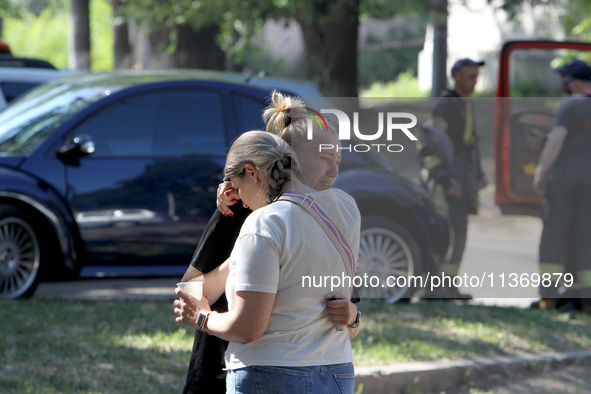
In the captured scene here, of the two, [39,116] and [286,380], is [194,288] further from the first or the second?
[39,116]

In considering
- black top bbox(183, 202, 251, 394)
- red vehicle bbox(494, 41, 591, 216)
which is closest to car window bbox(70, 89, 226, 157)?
red vehicle bbox(494, 41, 591, 216)

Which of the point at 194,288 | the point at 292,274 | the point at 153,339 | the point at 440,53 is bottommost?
the point at 153,339

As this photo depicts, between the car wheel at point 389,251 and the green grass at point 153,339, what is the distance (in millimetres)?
235

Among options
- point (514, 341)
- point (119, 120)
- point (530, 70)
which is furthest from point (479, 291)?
point (530, 70)

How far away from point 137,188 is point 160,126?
0.56 metres

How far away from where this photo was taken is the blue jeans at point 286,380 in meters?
2.54

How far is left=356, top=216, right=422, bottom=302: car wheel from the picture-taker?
662cm

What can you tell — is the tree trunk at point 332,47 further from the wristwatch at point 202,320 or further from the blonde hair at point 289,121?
the wristwatch at point 202,320

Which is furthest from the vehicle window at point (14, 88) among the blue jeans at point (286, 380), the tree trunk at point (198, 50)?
the blue jeans at point (286, 380)

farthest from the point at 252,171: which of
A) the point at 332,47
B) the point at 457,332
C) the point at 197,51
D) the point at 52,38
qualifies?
the point at 52,38

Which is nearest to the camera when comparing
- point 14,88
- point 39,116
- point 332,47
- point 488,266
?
point 488,266

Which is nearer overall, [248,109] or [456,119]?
[456,119]

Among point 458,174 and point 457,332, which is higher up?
point 458,174

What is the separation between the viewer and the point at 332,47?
37.6 feet
